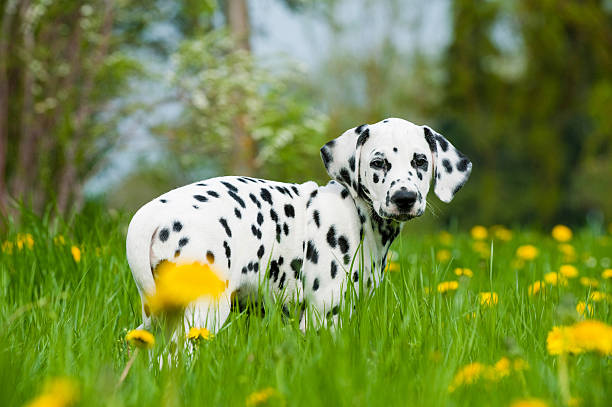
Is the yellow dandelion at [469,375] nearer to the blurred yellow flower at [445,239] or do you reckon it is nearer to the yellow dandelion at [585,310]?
the yellow dandelion at [585,310]

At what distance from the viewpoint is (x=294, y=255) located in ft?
9.91

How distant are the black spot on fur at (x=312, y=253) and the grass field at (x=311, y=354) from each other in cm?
34

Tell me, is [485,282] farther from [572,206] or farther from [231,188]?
[572,206]

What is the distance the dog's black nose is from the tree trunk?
7218 mm

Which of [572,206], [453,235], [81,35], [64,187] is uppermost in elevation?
[81,35]

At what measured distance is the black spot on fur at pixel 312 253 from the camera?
3.03m

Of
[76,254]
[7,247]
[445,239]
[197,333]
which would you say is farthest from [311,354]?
[445,239]

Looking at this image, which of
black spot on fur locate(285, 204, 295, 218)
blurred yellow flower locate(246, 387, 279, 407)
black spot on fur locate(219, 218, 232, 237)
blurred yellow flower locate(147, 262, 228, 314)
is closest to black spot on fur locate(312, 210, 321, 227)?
black spot on fur locate(285, 204, 295, 218)

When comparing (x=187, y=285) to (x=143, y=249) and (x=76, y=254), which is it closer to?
(x=143, y=249)

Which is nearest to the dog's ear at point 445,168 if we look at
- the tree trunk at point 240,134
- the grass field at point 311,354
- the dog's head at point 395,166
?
the dog's head at point 395,166

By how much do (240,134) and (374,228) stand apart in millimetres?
7438

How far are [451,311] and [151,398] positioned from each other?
1.49m

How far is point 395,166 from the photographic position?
9.67ft

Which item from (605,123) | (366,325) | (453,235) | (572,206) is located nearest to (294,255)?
(366,325)
